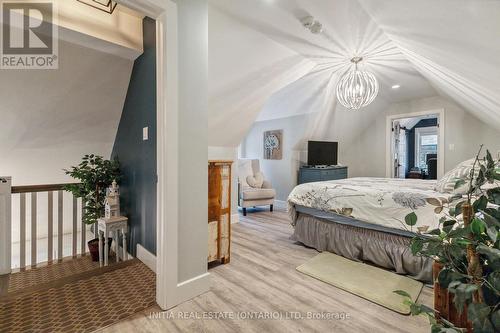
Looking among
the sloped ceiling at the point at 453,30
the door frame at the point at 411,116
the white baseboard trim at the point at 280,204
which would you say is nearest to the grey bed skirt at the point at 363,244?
the sloped ceiling at the point at 453,30

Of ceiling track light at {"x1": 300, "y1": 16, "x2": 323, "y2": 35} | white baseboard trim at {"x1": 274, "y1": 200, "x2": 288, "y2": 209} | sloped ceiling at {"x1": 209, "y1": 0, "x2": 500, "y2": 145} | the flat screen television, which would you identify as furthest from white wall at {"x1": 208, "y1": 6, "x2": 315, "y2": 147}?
white baseboard trim at {"x1": 274, "y1": 200, "x2": 288, "y2": 209}

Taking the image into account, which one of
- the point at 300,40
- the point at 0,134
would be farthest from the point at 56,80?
the point at 300,40

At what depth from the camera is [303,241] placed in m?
2.88

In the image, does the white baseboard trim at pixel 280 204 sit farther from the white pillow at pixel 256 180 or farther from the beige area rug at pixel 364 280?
the beige area rug at pixel 364 280

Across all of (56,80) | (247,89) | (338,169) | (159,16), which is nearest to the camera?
(159,16)

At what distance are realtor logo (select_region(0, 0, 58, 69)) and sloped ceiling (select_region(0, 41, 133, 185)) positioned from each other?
0.08 metres

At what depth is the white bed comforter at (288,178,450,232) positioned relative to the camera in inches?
78.6

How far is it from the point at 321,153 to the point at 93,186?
4.28 meters

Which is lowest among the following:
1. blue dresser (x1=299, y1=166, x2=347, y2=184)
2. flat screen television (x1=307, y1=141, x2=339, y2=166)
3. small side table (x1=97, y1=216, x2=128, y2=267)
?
small side table (x1=97, y1=216, x2=128, y2=267)

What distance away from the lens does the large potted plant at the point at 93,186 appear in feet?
8.15

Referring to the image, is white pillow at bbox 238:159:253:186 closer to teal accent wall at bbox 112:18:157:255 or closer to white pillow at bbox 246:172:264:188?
white pillow at bbox 246:172:264:188

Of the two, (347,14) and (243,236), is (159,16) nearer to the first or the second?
(347,14)

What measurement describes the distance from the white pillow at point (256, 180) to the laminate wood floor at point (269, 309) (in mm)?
2500

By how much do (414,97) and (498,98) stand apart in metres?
3.46
